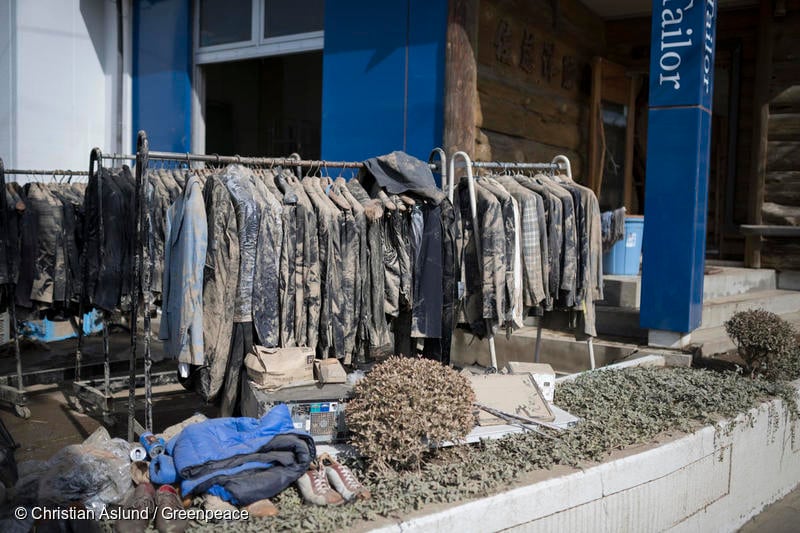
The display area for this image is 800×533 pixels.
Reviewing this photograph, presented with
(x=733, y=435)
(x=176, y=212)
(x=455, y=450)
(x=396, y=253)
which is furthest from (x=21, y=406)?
(x=733, y=435)

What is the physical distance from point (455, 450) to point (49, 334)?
8.16 meters

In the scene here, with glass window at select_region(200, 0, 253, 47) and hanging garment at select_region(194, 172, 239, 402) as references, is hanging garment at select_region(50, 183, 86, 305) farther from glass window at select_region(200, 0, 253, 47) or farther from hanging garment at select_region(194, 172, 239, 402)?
glass window at select_region(200, 0, 253, 47)

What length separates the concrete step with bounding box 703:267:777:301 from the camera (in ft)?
29.6

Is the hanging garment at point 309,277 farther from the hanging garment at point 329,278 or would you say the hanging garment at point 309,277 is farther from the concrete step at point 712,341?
the concrete step at point 712,341

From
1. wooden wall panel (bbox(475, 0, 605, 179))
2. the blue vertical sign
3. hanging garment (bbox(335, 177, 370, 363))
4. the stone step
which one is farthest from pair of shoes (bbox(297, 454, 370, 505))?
the stone step

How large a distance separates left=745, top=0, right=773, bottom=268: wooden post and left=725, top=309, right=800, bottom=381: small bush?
453 cm

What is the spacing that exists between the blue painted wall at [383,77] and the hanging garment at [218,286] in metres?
3.70

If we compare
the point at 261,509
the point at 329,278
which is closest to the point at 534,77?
the point at 329,278

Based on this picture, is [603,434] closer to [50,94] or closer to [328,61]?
[328,61]

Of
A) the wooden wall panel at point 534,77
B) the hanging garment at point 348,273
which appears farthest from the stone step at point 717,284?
the hanging garment at point 348,273

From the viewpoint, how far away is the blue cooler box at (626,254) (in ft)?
29.4

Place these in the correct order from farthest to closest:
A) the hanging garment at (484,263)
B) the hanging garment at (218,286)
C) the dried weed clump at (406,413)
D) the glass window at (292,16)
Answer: the glass window at (292,16), the hanging garment at (484,263), the hanging garment at (218,286), the dried weed clump at (406,413)

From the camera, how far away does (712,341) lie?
24.5 feet

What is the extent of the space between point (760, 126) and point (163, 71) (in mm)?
8628
